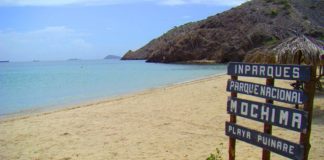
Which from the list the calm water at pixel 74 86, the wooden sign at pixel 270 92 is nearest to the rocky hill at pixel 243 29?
the calm water at pixel 74 86

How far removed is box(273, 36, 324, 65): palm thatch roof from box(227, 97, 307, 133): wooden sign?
24.7 ft

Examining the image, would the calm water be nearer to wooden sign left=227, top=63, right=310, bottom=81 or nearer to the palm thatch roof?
the palm thatch roof

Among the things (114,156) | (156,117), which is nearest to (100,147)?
(114,156)

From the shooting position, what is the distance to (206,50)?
71.8 m

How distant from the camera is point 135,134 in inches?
355

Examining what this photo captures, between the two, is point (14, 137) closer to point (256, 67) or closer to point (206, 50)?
point (256, 67)

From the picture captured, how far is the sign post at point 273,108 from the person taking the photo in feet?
13.4

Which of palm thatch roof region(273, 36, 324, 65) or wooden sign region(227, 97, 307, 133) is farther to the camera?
palm thatch roof region(273, 36, 324, 65)

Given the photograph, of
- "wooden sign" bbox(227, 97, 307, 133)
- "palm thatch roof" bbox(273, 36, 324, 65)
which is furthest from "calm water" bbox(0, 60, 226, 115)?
"wooden sign" bbox(227, 97, 307, 133)

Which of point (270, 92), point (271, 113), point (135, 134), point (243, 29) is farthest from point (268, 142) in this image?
point (243, 29)

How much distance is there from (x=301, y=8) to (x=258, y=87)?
7460 centimetres

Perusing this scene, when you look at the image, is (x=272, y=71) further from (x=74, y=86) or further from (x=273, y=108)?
(x=74, y=86)

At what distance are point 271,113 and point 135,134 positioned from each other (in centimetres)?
487

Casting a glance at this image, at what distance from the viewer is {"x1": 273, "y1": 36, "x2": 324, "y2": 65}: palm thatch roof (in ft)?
39.3
